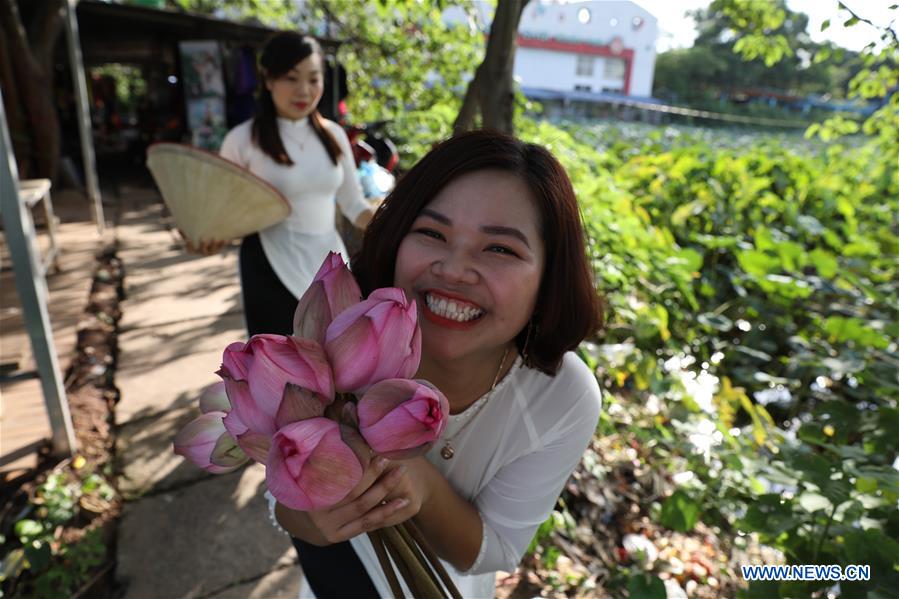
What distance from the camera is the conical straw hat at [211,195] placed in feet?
5.58

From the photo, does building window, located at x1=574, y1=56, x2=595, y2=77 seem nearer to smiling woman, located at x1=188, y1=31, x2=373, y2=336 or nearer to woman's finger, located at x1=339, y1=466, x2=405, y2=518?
smiling woman, located at x1=188, y1=31, x2=373, y2=336

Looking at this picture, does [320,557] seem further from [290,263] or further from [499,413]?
[290,263]

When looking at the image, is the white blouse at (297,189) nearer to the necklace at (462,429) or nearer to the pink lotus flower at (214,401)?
the necklace at (462,429)

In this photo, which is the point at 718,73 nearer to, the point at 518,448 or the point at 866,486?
the point at 866,486

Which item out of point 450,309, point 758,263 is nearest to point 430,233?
point 450,309

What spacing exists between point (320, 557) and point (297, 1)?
864cm

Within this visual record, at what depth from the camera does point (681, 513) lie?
5.60 ft

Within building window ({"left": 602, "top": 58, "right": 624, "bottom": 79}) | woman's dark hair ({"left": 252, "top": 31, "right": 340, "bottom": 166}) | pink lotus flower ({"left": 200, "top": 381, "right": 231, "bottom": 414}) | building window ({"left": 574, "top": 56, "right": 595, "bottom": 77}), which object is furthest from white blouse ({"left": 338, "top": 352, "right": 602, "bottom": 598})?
building window ({"left": 602, "top": 58, "right": 624, "bottom": 79})

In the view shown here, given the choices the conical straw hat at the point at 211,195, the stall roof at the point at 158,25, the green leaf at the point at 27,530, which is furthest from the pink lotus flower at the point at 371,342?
the stall roof at the point at 158,25

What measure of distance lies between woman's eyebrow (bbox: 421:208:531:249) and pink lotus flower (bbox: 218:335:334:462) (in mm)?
457

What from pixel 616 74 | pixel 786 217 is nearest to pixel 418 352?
pixel 786 217

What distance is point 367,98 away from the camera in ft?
21.2

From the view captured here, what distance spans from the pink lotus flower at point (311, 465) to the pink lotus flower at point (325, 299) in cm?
10

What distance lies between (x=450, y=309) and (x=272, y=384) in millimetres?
431
